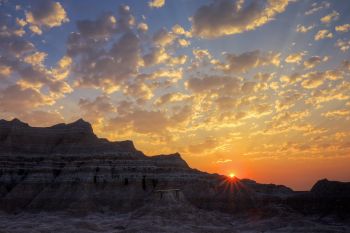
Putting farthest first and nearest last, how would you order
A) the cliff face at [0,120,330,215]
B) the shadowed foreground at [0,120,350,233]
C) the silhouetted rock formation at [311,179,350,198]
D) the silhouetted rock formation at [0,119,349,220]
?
the cliff face at [0,120,330,215], the silhouetted rock formation at [0,119,349,220], the silhouetted rock formation at [311,179,350,198], the shadowed foreground at [0,120,350,233]

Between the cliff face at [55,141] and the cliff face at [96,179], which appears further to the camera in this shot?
the cliff face at [55,141]

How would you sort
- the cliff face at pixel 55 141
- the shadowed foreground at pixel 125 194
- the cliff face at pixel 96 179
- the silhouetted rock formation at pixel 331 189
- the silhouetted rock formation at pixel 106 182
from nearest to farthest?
the shadowed foreground at pixel 125 194 < the silhouetted rock formation at pixel 331 189 < the silhouetted rock formation at pixel 106 182 < the cliff face at pixel 96 179 < the cliff face at pixel 55 141

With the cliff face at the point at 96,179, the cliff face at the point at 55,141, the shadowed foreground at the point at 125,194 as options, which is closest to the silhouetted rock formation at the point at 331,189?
the shadowed foreground at the point at 125,194

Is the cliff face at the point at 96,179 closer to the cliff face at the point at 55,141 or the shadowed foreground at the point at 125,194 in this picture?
the cliff face at the point at 55,141

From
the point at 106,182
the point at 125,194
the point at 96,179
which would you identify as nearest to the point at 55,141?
the point at 96,179

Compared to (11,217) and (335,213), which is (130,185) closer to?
(11,217)

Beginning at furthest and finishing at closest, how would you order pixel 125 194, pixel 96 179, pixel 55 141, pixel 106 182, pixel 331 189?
pixel 55 141, pixel 96 179, pixel 106 182, pixel 125 194, pixel 331 189

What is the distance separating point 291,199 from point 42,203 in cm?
6916

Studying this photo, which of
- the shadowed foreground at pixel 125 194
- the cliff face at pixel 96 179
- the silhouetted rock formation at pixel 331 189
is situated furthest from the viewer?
the cliff face at pixel 96 179

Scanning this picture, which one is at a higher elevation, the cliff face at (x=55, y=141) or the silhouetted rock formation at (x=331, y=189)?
the cliff face at (x=55, y=141)

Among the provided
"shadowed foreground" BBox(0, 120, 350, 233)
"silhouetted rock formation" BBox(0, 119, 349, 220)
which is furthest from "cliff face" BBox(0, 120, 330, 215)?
"shadowed foreground" BBox(0, 120, 350, 233)

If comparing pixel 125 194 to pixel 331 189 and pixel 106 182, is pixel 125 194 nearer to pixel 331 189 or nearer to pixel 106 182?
pixel 106 182

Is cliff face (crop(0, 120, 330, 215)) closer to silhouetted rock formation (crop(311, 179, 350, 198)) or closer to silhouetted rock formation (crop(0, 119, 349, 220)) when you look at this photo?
silhouetted rock formation (crop(0, 119, 349, 220))

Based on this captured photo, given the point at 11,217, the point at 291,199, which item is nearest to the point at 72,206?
the point at 11,217
